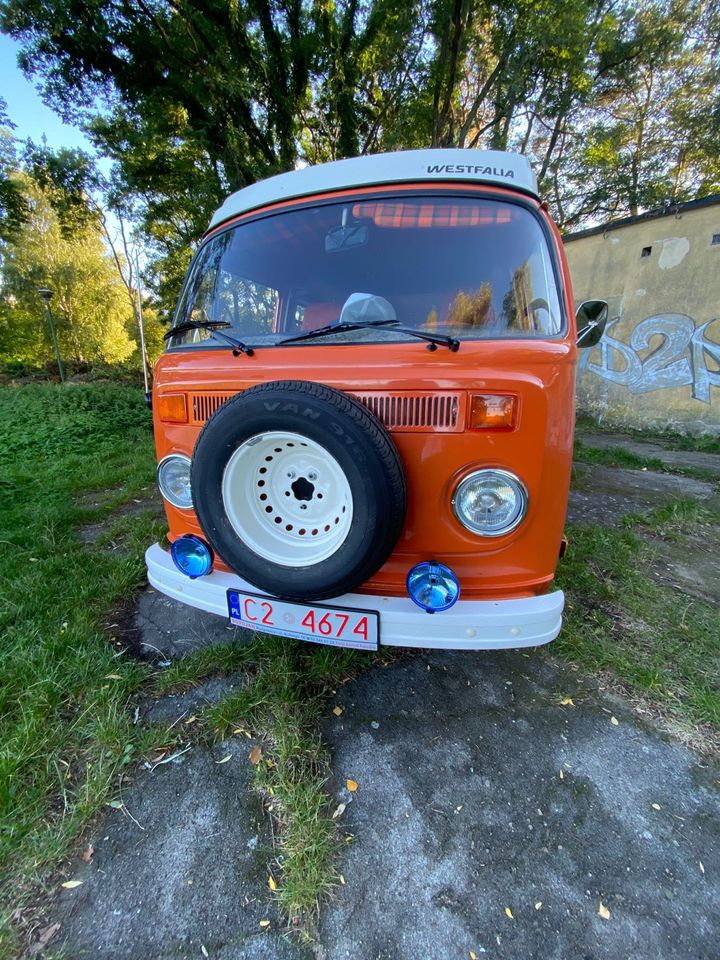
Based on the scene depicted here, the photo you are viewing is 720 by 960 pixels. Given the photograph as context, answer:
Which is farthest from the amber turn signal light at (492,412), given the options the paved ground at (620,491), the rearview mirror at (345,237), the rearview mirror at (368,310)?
the paved ground at (620,491)

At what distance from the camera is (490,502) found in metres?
1.71

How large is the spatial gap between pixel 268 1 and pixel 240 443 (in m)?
12.1

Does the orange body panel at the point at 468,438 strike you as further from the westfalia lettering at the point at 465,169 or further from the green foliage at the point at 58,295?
the green foliage at the point at 58,295

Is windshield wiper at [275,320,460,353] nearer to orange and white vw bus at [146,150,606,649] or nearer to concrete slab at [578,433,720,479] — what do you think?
orange and white vw bus at [146,150,606,649]

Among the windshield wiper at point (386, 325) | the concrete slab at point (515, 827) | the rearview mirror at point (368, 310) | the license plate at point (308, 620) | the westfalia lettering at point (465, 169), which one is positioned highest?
the westfalia lettering at point (465, 169)

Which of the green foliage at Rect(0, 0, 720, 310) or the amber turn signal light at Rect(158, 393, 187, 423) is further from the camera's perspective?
the green foliage at Rect(0, 0, 720, 310)

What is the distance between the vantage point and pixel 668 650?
251 cm

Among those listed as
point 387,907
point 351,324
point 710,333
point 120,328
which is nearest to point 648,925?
point 387,907

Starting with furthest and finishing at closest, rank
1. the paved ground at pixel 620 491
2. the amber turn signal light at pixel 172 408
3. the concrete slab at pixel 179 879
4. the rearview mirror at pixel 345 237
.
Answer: the paved ground at pixel 620 491, the rearview mirror at pixel 345 237, the amber turn signal light at pixel 172 408, the concrete slab at pixel 179 879

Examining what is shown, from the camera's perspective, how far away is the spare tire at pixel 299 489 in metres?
1.56

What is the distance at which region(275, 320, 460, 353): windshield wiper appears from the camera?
1671 mm

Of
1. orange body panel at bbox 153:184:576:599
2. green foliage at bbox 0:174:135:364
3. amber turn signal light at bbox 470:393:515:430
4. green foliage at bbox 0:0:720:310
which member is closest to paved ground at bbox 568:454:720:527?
orange body panel at bbox 153:184:576:599

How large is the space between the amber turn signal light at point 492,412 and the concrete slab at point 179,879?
175 cm

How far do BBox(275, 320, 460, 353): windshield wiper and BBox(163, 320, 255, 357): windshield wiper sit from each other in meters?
0.15
